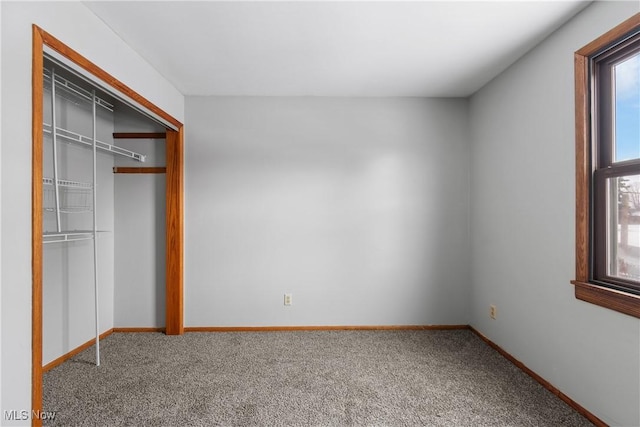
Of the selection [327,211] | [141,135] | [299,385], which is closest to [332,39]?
[327,211]

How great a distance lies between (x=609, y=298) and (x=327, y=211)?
2.32 m

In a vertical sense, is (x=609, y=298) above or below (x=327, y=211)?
below

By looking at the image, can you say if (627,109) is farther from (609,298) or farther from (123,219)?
(123,219)

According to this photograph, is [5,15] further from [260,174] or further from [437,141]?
[437,141]

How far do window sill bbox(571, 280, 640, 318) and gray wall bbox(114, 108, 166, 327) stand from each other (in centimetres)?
361

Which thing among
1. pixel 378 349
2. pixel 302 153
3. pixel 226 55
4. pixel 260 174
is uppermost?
pixel 226 55

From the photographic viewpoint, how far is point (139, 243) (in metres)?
3.37

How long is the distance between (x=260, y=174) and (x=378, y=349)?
211cm

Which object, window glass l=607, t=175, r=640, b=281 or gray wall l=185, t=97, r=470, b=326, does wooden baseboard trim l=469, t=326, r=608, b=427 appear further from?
window glass l=607, t=175, r=640, b=281

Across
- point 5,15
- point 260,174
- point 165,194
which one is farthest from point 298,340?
point 5,15

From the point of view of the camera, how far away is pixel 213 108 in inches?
134

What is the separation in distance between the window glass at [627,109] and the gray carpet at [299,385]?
5.30 feet

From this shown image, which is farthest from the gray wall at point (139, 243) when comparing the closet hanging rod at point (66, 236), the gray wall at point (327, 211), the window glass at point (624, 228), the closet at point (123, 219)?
the window glass at point (624, 228)

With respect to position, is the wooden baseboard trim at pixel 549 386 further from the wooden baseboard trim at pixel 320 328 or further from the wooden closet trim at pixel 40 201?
the wooden closet trim at pixel 40 201
